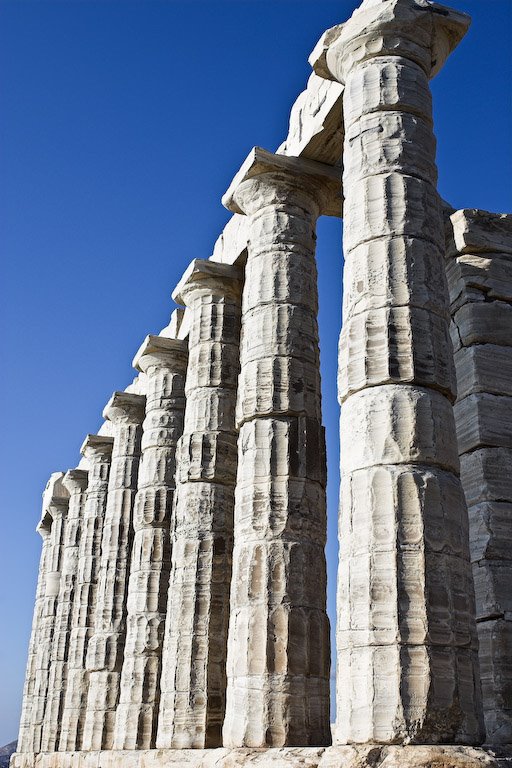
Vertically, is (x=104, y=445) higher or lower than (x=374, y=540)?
higher

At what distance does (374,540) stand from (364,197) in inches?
166

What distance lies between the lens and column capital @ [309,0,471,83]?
11.6 meters

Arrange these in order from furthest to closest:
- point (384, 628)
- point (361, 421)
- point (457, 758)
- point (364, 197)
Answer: point (364, 197), point (361, 421), point (384, 628), point (457, 758)

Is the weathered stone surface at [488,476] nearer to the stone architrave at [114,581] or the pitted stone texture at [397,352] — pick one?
the pitted stone texture at [397,352]

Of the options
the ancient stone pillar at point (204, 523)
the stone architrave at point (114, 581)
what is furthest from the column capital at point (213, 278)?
the stone architrave at point (114, 581)

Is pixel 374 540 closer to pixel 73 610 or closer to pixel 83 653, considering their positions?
pixel 83 653

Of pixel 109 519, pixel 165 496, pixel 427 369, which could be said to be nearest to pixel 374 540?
pixel 427 369

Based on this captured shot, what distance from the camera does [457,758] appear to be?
25.7ft

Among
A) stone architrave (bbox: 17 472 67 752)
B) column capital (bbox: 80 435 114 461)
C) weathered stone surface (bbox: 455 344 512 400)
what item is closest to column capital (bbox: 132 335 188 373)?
column capital (bbox: 80 435 114 461)

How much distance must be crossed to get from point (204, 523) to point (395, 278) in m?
6.98

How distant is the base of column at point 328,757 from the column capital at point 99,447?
35.4 ft

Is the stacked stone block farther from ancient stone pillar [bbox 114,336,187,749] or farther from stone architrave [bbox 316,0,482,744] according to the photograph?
ancient stone pillar [bbox 114,336,187,749]

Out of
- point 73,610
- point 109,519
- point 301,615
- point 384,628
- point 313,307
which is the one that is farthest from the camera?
point 73,610

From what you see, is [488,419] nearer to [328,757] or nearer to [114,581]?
[328,757]
